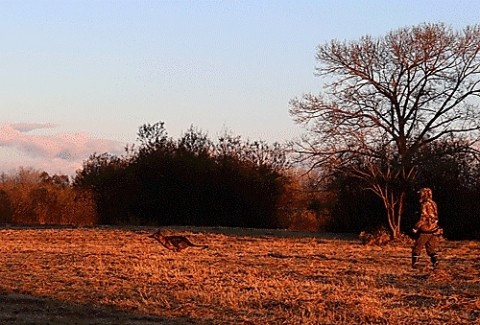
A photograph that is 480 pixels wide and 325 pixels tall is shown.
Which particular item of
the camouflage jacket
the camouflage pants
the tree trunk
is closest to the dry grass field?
the camouflage pants

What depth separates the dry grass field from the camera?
12297 mm

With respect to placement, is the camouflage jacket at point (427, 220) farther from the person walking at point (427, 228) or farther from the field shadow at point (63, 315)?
the field shadow at point (63, 315)

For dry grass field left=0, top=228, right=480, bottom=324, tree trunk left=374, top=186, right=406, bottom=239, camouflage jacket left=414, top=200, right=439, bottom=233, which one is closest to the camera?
dry grass field left=0, top=228, right=480, bottom=324

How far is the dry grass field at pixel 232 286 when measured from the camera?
1230 centimetres

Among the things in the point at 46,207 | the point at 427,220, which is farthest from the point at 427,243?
the point at 46,207

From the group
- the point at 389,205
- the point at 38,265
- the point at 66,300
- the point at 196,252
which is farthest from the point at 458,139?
the point at 66,300

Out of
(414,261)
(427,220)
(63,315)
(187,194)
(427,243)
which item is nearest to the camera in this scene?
(63,315)

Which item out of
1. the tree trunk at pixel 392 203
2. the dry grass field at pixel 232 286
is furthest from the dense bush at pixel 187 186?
the dry grass field at pixel 232 286

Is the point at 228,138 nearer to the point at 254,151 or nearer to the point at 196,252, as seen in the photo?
the point at 254,151

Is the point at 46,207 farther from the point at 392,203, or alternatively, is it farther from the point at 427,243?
the point at 427,243

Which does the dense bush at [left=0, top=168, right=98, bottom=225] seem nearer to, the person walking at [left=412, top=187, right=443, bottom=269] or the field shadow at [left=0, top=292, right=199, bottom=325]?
the person walking at [left=412, top=187, right=443, bottom=269]

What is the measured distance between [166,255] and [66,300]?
30.8 feet

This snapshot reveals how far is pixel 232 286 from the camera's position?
15523 millimetres

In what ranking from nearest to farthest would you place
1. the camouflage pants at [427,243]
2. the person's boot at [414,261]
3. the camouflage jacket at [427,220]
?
the camouflage jacket at [427,220] < the camouflage pants at [427,243] < the person's boot at [414,261]
